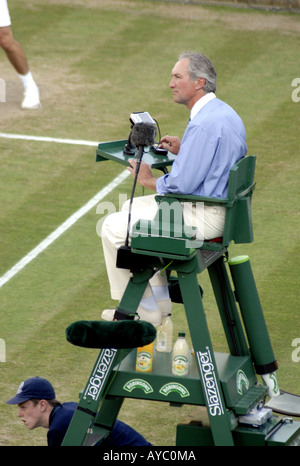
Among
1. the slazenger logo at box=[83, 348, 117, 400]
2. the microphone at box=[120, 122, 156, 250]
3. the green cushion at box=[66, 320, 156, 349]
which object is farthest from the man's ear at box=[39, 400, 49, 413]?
the microphone at box=[120, 122, 156, 250]

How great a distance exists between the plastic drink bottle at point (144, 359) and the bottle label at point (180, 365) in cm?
A: 18

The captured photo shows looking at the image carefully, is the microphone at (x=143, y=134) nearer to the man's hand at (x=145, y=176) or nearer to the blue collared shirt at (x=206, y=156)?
the man's hand at (x=145, y=176)

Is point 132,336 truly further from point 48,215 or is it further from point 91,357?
point 48,215

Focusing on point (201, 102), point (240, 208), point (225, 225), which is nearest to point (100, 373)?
point (225, 225)

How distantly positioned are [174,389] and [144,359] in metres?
0.30

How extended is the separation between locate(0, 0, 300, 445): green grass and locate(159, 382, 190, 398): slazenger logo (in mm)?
1104

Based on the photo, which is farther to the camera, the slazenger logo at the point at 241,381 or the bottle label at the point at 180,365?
the slazenger logo at the point at 241,381

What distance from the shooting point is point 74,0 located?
17.7 meters

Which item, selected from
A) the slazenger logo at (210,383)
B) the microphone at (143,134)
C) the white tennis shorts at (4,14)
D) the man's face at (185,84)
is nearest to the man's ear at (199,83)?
the man's face at (185,84)

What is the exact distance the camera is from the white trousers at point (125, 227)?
7.10 m

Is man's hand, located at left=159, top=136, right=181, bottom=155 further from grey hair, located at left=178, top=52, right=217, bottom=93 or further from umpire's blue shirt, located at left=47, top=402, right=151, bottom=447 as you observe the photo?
umpire's blue shirt, located at left=47, top=402, right=151, bottom=447

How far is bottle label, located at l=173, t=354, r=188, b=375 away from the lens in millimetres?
7176

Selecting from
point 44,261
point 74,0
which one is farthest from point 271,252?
point 74,0

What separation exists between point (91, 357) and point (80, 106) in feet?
19.1
